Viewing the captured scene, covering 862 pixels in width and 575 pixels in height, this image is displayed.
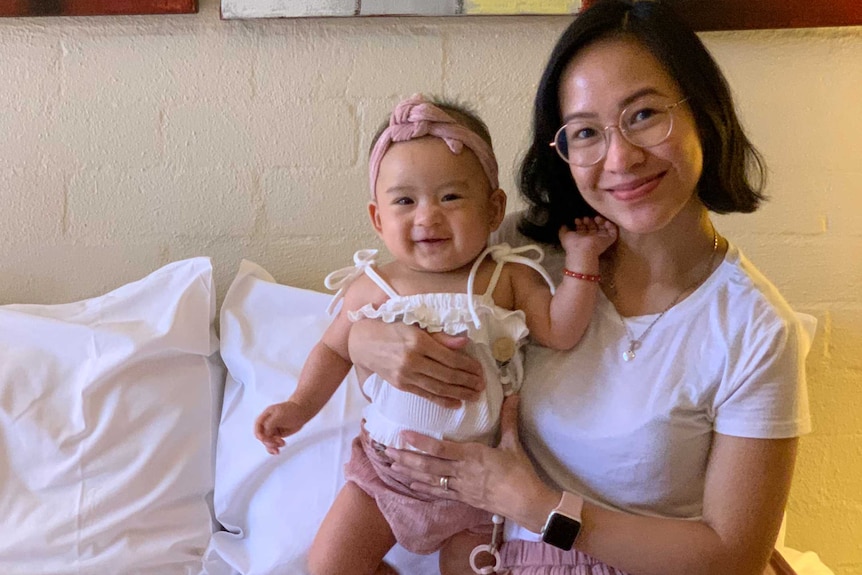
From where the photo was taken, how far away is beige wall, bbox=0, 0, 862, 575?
1.59 meters

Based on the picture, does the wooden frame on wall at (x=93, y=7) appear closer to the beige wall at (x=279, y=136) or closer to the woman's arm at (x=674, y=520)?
the beige wall at (x=279, y=136)

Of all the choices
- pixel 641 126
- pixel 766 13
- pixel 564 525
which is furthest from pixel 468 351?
pixel 766 13

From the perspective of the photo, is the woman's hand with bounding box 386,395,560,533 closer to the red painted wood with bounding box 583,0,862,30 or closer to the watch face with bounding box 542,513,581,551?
the watch face with bounding box 542,513,581,551

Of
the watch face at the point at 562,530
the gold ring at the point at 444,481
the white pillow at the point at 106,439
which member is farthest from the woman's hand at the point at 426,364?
the white pillow at the point at 106,439

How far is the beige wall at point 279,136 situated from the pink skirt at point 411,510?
2.14 feet

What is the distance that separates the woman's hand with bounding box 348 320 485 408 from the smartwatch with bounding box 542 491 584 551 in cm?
20

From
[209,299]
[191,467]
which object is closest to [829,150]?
[209,299]

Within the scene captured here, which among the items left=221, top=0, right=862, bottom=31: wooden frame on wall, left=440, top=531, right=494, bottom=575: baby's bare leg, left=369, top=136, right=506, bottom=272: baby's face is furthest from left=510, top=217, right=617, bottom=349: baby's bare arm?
left=221, top=0, right=862, bottom=31: wooden frame on wall

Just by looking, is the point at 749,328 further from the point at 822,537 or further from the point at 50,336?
the point at 50,336

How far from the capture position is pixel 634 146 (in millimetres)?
971

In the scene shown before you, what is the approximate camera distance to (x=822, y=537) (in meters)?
1.76

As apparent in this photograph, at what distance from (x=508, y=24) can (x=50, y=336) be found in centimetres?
115

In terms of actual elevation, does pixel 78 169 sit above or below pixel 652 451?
above

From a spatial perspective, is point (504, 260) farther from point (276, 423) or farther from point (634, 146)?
point (276, 423)
